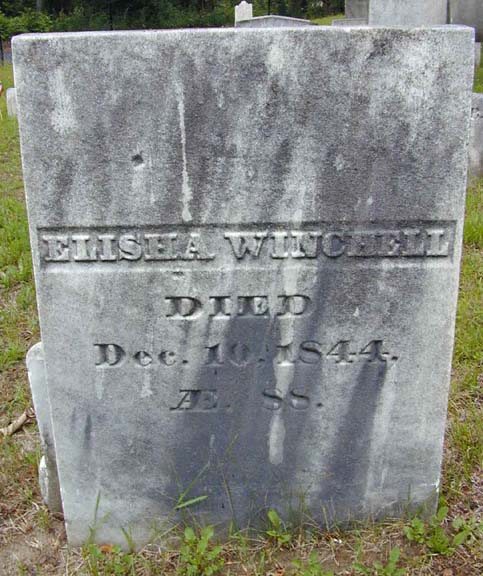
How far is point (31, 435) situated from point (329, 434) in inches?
55.7

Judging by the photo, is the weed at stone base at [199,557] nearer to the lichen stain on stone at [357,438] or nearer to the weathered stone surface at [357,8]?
the lichen stain on stone at [357,438]

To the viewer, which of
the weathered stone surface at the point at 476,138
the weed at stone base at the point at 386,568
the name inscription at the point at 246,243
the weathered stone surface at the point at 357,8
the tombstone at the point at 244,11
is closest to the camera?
the name inscription at the point at 246,243

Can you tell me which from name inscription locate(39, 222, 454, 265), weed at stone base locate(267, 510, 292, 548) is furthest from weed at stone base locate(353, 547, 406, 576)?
name inscription locate(39, 222, 454, 265)

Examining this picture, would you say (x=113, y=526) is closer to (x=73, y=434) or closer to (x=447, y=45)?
(x=73, y=434)

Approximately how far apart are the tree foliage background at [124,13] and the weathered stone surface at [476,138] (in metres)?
21.2

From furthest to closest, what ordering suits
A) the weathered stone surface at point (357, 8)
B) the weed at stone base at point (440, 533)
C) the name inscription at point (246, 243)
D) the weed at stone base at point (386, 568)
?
the weathered stone surface at point (357, 8) → the weed at stone base at point (440, 533) → the weed at stone base at point (386, 568) → the name inscription at point (246, 243)

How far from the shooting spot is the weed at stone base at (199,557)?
2209 mm

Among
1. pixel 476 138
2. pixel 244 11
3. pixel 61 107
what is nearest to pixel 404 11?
pixel 476 138

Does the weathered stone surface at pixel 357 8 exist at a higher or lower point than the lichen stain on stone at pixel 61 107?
higher

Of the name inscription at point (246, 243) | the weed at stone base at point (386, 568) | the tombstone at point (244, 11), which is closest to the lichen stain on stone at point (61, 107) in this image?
the name inscription at point (246, 243)

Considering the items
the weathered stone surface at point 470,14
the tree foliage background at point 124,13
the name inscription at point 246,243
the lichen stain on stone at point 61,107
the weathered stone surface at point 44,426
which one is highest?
the tree foliage background at point 124,13

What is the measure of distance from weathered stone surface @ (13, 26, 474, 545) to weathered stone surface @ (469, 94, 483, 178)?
13.1 feet

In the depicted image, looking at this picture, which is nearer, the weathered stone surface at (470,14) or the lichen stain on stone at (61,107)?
the lichen stain on stone at (61,107)

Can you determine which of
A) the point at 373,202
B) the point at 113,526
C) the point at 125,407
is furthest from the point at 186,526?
the point at 373,202
